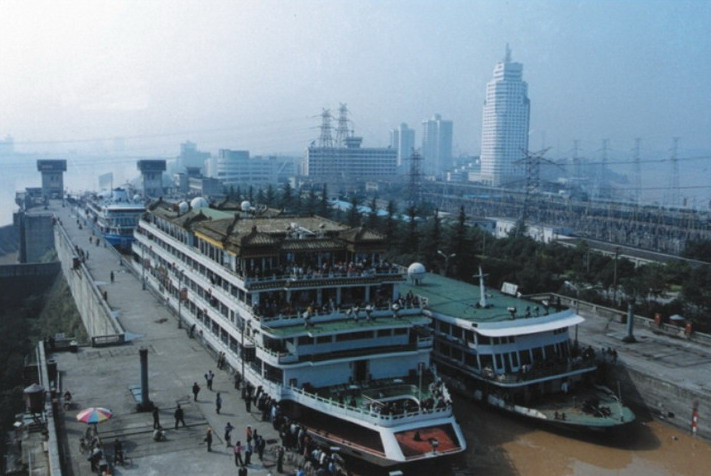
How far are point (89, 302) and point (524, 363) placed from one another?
103 feet

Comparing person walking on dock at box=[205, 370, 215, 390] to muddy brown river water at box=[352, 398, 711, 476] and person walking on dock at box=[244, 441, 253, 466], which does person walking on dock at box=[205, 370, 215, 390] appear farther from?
muddy brown river water at box=[352, 398, 711, 476]

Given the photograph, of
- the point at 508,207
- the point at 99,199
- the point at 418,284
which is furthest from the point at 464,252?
the point at 508,207

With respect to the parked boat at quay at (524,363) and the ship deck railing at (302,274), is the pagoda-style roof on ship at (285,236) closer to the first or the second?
the ship deck railing at (302,274)

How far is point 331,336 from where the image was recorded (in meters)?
25.2

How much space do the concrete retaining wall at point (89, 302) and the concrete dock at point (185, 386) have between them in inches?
26.7

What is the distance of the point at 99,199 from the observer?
281ft

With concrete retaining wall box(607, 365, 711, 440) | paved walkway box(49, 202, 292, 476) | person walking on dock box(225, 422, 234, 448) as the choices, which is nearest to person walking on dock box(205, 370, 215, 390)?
paved walkway box(49, 202, 292, 476)

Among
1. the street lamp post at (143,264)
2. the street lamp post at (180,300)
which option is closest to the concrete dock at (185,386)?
the street lamp post at (180,300)

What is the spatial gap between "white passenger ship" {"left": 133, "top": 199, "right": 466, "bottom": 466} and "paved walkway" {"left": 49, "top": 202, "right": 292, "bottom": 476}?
1.60 metres

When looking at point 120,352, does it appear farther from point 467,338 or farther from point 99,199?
point 99,199

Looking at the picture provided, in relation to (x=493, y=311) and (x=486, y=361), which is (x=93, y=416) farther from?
(x=493, y=311)

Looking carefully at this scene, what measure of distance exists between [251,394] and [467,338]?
9.73 metres

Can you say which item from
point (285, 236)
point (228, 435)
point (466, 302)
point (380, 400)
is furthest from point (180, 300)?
point (380, 400)

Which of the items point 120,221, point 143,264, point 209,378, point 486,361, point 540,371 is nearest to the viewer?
point 209,378
